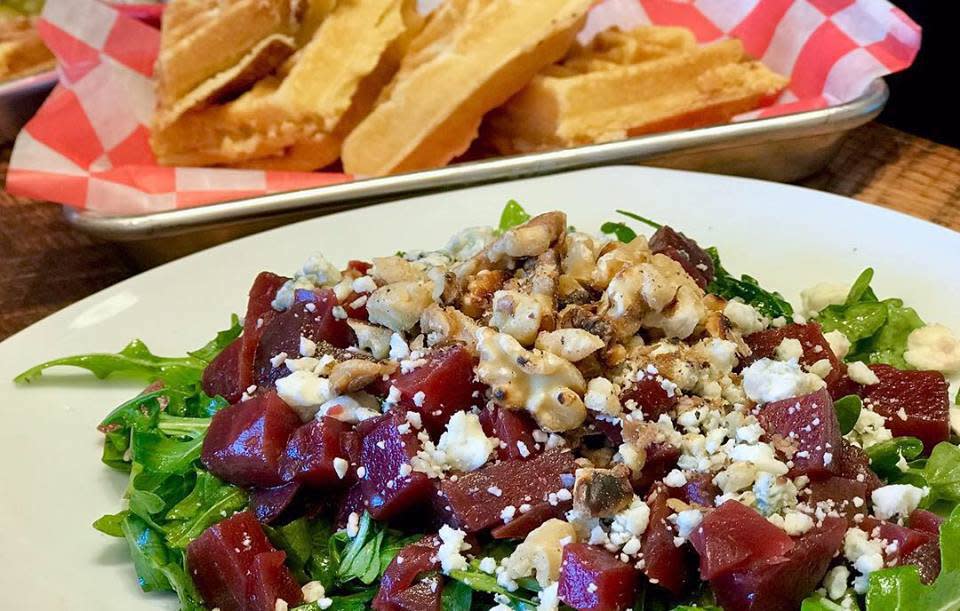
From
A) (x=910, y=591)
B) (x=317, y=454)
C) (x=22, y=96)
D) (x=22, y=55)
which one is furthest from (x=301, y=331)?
(x=22, y=55)

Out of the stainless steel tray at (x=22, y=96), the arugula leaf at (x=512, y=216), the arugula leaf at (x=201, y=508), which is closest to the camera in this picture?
the arugula leaf at (x=201, y=508)

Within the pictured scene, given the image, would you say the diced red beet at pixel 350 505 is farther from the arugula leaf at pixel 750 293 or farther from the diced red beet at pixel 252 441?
the arugula leaf at pixel 750 293

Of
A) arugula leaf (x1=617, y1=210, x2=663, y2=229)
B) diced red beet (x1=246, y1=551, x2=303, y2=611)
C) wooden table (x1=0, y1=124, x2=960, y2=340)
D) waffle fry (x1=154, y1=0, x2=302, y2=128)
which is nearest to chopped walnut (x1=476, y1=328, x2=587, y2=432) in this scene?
diced red beet (x1=246, y1=551, x2=303, y2=611)

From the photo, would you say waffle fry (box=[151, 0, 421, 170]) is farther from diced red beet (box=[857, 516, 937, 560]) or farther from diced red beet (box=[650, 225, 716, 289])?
diced red beet (box=[857, 516, 937, 560])

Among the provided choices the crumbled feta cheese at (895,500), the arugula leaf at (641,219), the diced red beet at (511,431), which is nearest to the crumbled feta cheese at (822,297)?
the arugula leaf at (641,219)

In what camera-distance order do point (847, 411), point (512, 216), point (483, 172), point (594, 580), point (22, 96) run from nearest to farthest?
point (594, 580)
point (847, 411)
point (512, 216)
point (483, 172)
point (22, 96)

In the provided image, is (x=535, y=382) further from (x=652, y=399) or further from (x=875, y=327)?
(x=875, y=327)
